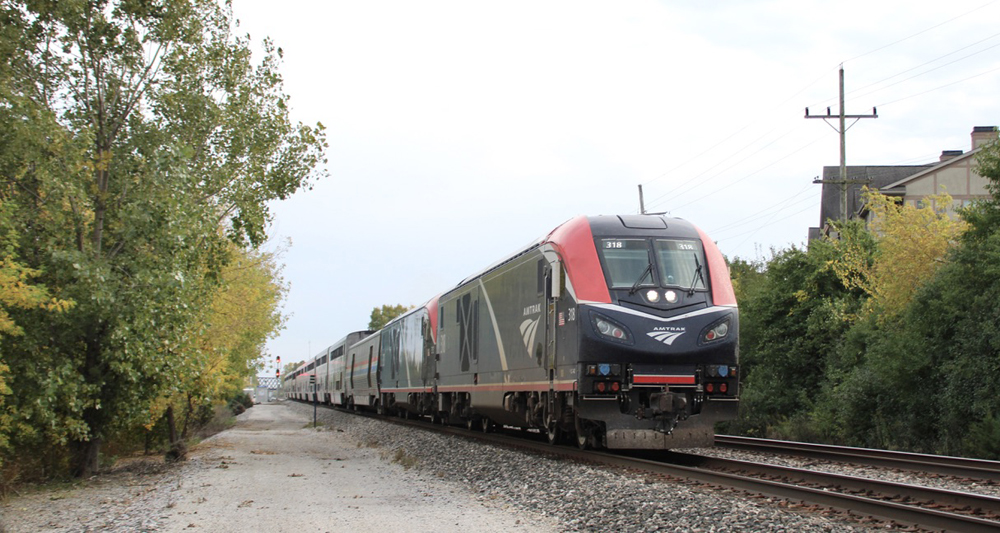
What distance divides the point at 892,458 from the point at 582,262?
17.1ft

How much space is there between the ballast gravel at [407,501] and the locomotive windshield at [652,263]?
108 inches

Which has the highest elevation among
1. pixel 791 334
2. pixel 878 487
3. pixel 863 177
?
pixel 863 177

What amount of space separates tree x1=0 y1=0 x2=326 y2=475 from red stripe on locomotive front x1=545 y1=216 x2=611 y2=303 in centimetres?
611

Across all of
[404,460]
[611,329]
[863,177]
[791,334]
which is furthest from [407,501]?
[863,177]

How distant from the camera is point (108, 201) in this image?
15273 mm

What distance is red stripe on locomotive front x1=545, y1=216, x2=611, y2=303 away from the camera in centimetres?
1269

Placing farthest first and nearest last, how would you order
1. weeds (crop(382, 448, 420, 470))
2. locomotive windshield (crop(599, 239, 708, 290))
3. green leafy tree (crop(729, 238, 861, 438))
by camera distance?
green leafy tree (crop(729, 238, 861, 438)), weeds (crop(382, 448, 420, 470)), locomotive windshield (crop(599, 239, 708, 290))

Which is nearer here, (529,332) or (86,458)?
(529,332)

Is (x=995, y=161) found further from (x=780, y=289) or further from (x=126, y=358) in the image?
(x=126, y=358)

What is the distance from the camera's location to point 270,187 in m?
18.2

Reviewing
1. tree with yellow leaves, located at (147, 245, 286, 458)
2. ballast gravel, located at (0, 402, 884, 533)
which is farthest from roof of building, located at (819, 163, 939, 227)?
ballast gravel, located at (0, 402, 884, 533)

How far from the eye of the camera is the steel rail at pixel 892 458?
11.1m

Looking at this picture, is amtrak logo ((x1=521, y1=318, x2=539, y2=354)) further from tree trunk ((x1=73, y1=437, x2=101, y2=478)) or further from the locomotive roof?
tree trunk ((x1=73, y1=437, x2=101, y2=478))

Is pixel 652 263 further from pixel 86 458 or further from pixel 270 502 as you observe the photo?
pixel 86 458
